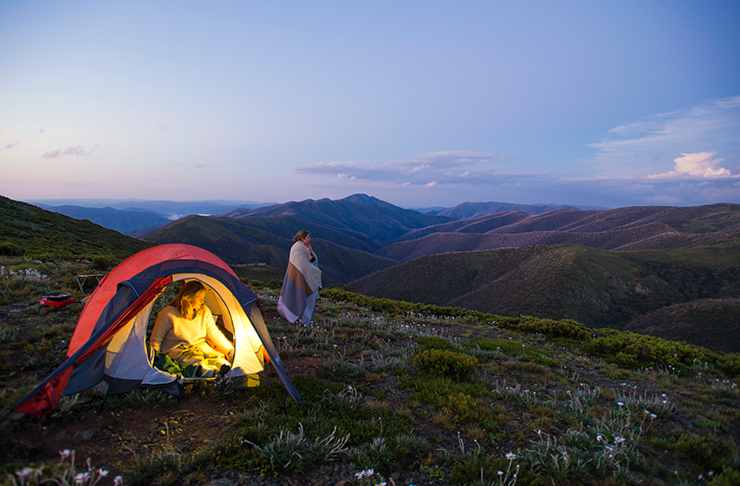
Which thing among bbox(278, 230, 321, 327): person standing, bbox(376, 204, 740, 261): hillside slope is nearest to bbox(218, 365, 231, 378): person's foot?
bbox(278, 230, 321, 327): person standing

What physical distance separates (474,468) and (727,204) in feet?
838

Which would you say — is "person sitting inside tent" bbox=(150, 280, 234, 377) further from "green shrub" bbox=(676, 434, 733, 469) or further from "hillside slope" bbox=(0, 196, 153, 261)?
"hillside slope" bbox=(0, 196, 153, 261)

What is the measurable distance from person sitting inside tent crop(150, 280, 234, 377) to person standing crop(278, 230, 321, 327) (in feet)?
7.16

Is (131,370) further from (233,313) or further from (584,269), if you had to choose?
(584,269)

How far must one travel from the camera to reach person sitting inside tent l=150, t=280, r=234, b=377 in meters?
5.96

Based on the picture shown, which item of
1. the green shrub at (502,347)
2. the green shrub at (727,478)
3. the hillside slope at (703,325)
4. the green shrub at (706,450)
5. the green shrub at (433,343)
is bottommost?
the hillside slope at (703,325)

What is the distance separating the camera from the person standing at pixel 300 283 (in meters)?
8.26

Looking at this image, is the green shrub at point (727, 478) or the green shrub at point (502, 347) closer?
the green shrub at point (727, 478)

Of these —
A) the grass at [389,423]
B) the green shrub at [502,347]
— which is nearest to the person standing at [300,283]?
the grass at [389,423]

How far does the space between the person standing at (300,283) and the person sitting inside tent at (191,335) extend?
218 cm

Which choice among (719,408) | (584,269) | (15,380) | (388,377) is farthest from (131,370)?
(584,269)

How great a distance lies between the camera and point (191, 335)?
20.4ft

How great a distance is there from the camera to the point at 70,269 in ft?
39.5

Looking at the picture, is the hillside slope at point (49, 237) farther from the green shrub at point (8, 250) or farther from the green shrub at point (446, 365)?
the green shrub at point (446, 365)
